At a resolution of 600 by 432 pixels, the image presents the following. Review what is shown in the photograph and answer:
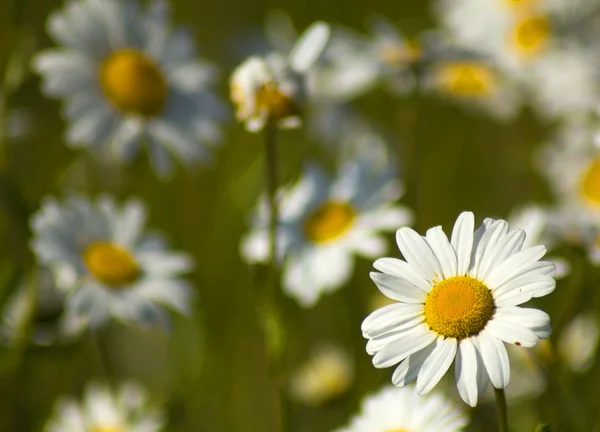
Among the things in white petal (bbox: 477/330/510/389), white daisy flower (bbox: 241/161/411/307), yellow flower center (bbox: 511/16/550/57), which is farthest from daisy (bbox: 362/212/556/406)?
yellow flower center (bbox: 511/16/550/57)

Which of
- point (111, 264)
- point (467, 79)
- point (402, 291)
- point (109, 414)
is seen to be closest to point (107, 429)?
point (109, 414)

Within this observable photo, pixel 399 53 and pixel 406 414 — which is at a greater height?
pixel 399 53

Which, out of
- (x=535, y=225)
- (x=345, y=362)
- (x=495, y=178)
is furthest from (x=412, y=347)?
(x=495, y=178)

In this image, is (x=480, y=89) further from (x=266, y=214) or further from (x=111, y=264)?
(x=111, y=264)

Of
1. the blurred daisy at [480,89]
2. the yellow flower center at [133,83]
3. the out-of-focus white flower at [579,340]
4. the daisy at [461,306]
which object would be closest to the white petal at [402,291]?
the daisy at [461,306]

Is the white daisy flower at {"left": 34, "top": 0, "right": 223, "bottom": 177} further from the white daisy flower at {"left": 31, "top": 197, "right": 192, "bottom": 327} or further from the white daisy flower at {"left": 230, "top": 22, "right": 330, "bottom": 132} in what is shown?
the white daisy flower at {"left": 230, "top": 22, "right": 330, "bottom": 132}

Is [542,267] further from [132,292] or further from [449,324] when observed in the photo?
[132,292]
